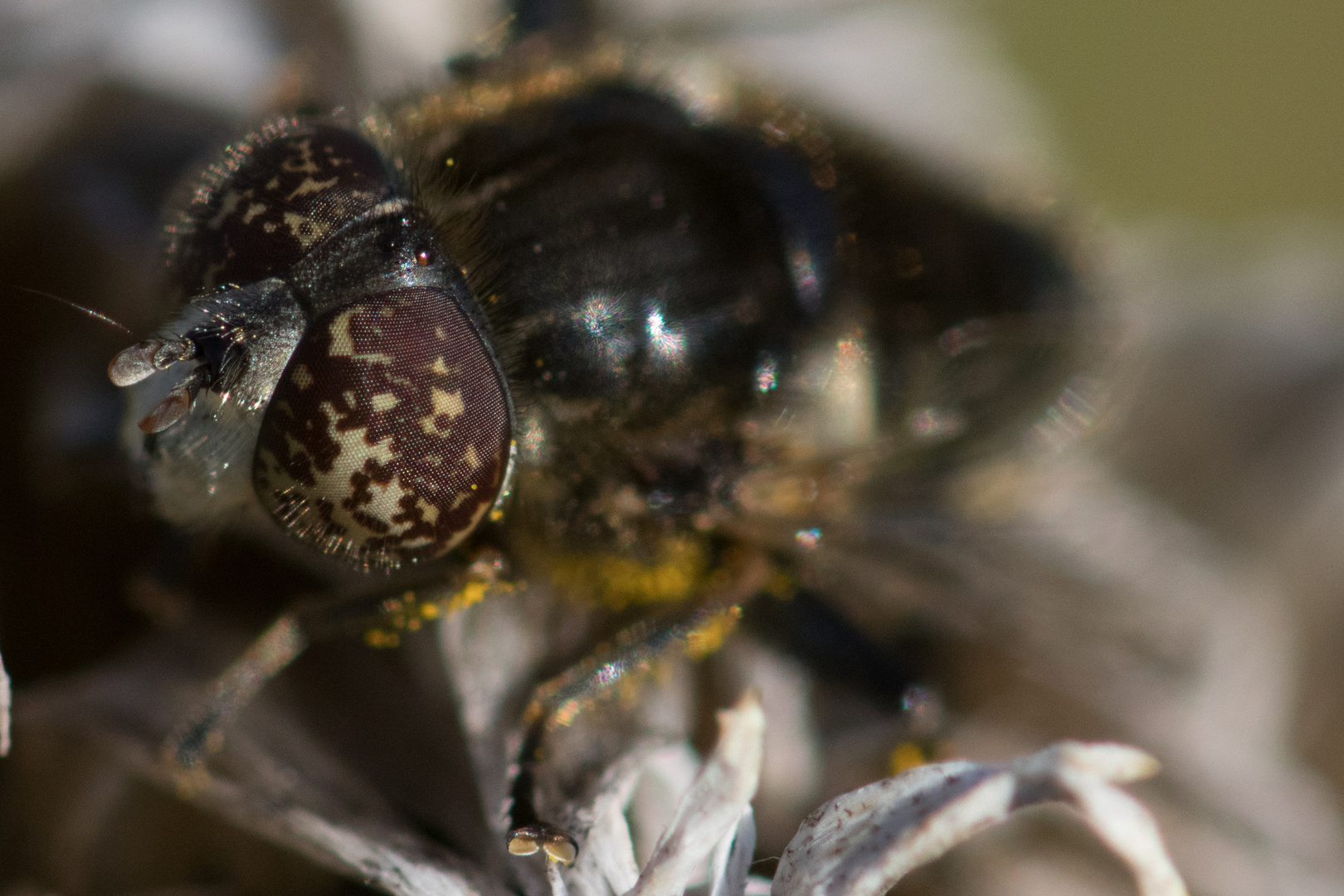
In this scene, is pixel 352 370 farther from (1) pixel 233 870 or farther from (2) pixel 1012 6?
(2) pixel 1012 6

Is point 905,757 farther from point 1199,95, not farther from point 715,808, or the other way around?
point 1199,95

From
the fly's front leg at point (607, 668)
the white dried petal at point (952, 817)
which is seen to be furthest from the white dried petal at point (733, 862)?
the fly's front leg at point (607, 668)

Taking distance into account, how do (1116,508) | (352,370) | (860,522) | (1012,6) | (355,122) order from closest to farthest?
1. (352,370)
2. (355,122)
3. (860,522)
4. (1116,508)
5. (1012,6)

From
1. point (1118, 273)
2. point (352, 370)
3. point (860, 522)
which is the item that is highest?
point (352, 370)

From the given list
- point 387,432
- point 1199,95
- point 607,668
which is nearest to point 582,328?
point 387,432

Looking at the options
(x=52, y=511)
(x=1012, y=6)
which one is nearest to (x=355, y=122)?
(x=52, y=511)

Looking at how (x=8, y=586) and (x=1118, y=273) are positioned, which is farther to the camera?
(x=1118, y=273)
